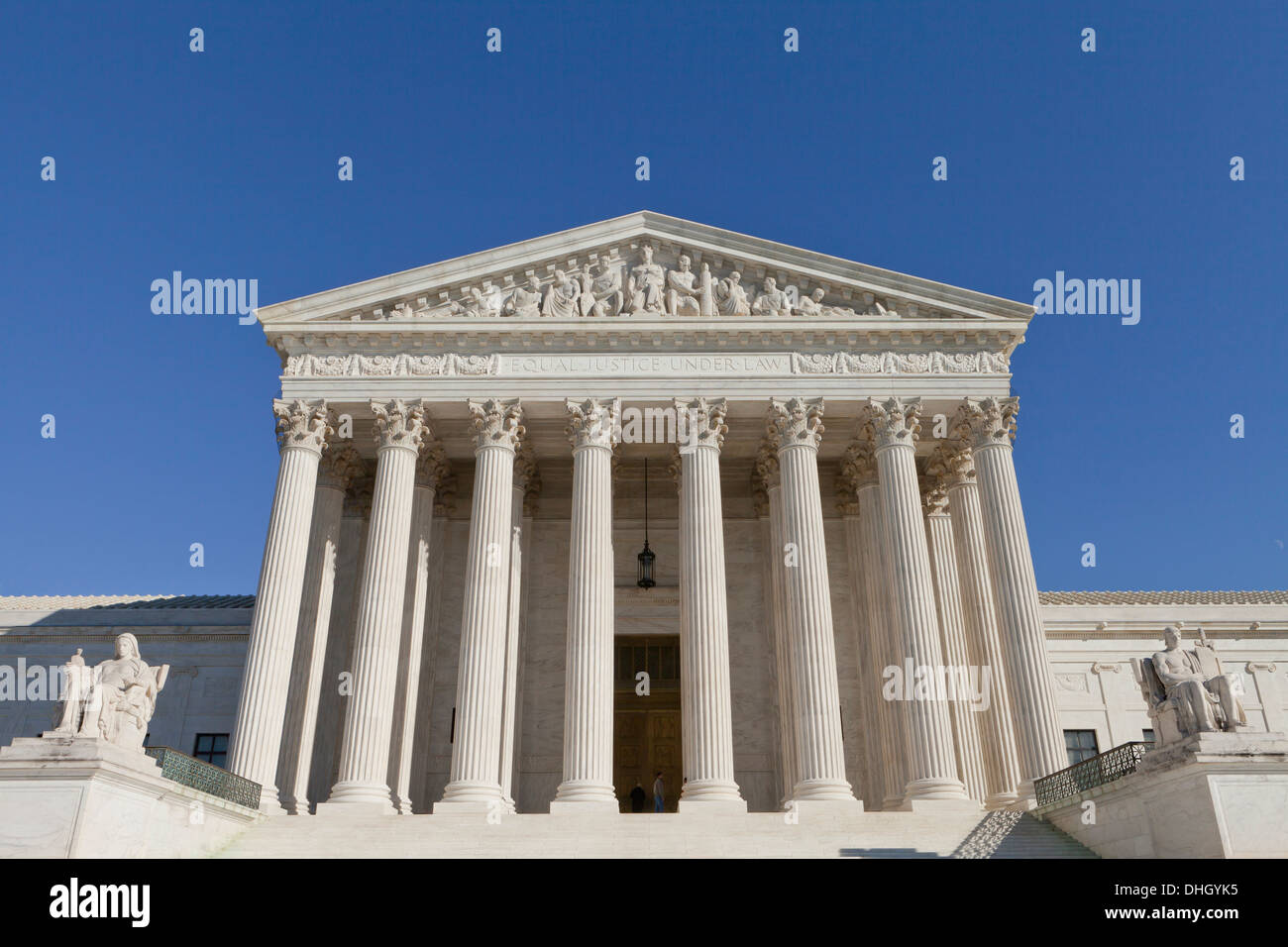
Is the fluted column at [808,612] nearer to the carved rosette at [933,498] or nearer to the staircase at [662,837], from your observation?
the staircase at [662,837]

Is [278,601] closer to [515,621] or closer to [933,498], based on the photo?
[515,621]

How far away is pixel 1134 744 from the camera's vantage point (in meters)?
18.3

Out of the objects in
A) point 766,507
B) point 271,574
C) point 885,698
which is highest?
point 766,507

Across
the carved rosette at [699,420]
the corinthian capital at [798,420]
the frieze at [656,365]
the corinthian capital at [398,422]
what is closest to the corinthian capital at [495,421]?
the frieze at [656,365]

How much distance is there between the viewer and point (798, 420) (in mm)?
27391

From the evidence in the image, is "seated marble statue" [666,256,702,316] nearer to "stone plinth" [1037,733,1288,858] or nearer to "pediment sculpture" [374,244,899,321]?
"pediment sculpture" [374,244,899,321]

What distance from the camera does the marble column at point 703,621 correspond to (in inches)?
929

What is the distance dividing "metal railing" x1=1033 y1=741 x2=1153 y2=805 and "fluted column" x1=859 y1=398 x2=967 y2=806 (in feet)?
7.17

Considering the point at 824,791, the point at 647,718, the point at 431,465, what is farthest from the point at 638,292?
the point at 824,791

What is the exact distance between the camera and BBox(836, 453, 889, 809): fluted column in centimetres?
2833
